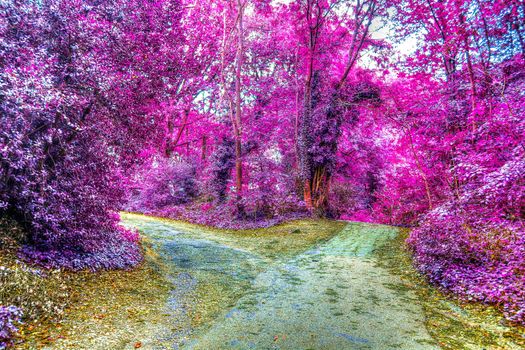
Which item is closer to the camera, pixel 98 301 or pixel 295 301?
pixel 98 301

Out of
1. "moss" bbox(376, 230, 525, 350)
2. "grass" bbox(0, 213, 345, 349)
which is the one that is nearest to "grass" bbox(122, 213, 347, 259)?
"grass" bbox(0, 213, 345, 349)

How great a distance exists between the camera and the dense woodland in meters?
4.50

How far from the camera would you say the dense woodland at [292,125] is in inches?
177

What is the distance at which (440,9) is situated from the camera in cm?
924

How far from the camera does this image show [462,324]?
4.25 meters

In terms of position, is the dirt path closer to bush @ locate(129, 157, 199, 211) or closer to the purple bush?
the purple bush

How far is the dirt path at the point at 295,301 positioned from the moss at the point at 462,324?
0.18 m

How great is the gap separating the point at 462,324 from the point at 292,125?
37.7 feet

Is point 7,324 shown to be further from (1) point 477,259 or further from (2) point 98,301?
(1) point 477,259

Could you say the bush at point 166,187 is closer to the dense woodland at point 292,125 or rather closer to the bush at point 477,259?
the dense woodland at point 292,125

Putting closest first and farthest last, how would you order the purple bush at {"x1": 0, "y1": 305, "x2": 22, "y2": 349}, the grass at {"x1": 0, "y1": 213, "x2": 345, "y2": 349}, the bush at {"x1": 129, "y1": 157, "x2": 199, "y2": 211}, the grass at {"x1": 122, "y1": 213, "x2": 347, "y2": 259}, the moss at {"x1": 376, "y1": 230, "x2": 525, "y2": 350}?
1. the purple bush at {"x1": 0, "y1": 305, "x2": 22, "y2": 349}
2. the grass at {"x1": 0, "y1": 213, "x2": 345, "y2": 349}
3. the moss at {"x1": 376, "y1": 230, "x2": 525, "y2": 350}
4. the grass at {"x1": 122, "y1": 213, "x2": 347, "y2": 259}
5. the bush at {"x1": 129, "y1": 157, "x2": 199, "y2": 211}

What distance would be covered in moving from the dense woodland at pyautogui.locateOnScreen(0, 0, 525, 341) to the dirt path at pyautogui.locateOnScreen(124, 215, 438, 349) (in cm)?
126

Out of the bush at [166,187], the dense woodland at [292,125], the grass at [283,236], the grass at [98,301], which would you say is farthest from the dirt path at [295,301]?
the bush at [166,187]

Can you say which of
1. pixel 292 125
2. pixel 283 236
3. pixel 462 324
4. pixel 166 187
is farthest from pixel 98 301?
pixel 166 187
